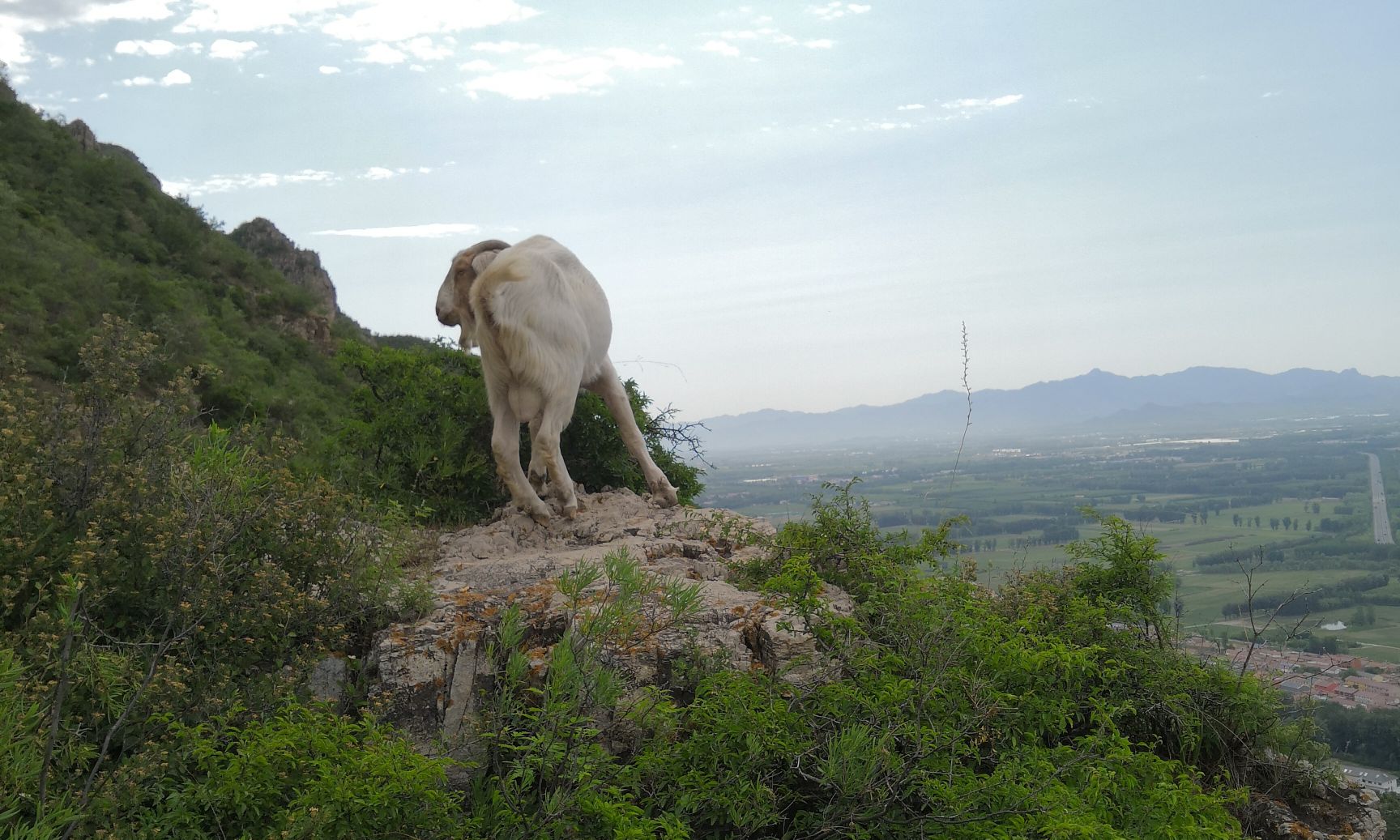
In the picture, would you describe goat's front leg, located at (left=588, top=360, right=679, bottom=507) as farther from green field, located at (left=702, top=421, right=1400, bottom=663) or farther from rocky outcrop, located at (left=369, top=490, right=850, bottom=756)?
rocky outcrop, located at (left=369, top=490, right=850, bottom=756)

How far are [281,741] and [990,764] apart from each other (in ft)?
9.52

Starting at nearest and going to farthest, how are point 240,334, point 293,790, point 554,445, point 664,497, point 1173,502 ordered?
point 293,790 → point 554,445 → point 664,497 → point 1173,502 → point 240,334

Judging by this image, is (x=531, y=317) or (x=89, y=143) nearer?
(x=531, y=317)

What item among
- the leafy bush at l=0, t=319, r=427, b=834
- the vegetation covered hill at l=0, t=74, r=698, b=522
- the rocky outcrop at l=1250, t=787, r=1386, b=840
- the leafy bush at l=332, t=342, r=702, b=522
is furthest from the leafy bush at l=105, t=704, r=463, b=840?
the rocky outcrop at l=1250, t=787, r=1386, b=840

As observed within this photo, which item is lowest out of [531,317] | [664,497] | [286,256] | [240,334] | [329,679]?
[329,679]

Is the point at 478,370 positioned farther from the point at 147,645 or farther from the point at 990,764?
the point at 990,764

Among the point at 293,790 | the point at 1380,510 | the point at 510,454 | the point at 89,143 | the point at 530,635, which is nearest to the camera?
the point at 293,790

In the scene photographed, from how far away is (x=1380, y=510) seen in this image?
1227 centimetres

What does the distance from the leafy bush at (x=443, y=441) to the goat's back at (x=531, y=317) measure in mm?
1495

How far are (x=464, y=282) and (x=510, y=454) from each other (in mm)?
1464

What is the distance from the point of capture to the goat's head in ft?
22.5

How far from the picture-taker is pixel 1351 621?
7.75 metres

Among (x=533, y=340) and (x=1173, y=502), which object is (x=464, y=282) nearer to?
(x=533, y=340)

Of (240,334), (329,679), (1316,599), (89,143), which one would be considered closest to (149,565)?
(329,679)
